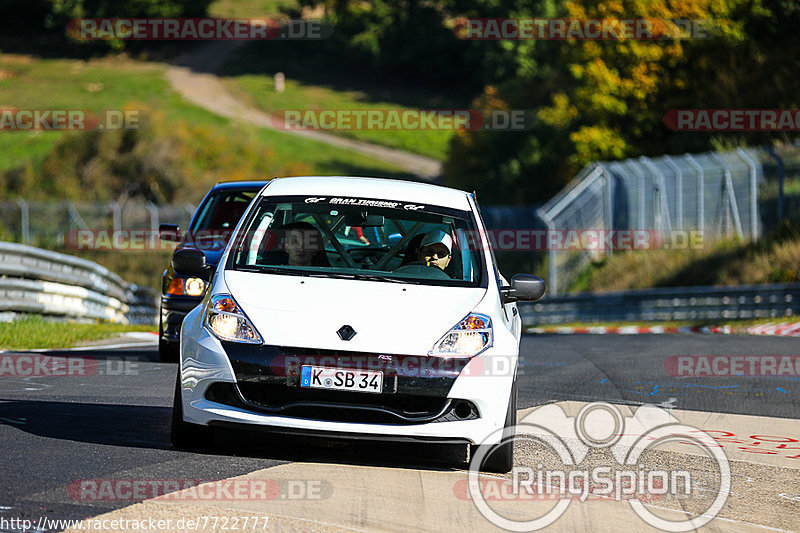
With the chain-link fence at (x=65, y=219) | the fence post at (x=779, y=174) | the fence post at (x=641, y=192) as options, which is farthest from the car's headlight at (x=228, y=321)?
the chain-link fence at (x=65, y=219)

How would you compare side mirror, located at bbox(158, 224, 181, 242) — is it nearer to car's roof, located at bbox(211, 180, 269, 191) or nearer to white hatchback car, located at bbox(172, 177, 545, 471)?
car's roof, located at bbox(211, 180, 269, 191)

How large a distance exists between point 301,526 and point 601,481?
2.15 metres

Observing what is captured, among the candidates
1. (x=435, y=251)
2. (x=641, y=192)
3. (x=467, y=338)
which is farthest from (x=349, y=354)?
(x=641, y=192)

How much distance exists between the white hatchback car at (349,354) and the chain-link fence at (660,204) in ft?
69.5

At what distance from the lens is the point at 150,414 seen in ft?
29.0

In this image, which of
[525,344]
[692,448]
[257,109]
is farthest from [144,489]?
[257,109]

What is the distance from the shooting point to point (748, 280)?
2717 centimetres

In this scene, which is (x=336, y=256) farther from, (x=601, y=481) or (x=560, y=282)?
(x=560, y=282)

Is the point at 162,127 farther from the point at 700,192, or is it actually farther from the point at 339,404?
the point at 339,404

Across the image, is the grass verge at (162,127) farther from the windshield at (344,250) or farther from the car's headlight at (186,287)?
the windshield at (344,250)

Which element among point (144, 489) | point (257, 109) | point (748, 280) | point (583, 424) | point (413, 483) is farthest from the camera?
point (257, 109)

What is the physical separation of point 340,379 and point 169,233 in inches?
254

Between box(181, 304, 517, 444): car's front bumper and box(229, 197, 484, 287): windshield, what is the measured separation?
833 mm

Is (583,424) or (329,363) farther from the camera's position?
(583,424)
